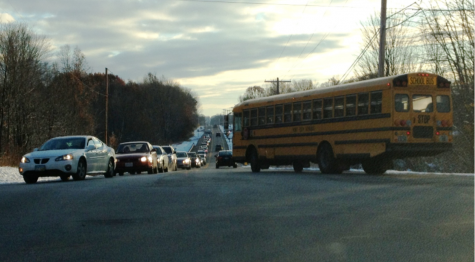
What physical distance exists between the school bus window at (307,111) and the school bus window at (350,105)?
86.3 inches

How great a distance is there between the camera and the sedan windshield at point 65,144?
67.6 ft

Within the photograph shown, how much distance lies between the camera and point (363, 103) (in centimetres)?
Answer: 2028

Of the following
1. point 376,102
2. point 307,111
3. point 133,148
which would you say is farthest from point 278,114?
point 133,148

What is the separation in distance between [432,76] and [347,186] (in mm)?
7667

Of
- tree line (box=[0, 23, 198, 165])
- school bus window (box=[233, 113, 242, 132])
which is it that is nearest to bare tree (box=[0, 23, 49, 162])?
tree line (box=[0, 23, 198, 165])

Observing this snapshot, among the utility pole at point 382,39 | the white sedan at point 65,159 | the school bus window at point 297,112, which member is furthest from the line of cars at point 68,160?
the utility pole at point 382,39

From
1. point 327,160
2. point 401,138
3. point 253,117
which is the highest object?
point 253,117

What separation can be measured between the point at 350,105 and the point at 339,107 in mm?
643

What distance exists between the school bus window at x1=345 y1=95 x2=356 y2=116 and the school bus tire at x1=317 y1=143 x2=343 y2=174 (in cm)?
169

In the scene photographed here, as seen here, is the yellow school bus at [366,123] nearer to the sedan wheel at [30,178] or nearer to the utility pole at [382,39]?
the utility pole at [382,39]

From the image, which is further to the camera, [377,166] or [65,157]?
[377,166]

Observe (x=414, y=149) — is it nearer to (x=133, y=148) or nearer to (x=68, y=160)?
(x=68, y=160)

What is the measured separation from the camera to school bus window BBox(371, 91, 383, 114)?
19625 millimetres

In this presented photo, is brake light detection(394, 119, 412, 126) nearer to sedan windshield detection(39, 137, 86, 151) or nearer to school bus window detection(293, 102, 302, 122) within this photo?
school bus window detection(293, 102, 302, 122)
